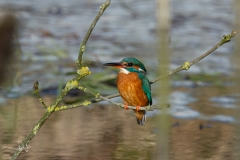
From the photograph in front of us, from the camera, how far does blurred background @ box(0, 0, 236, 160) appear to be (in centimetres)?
539

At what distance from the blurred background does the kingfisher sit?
89 cm

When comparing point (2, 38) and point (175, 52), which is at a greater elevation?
point (175, 52)

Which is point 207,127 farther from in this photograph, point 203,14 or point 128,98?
point 203,14

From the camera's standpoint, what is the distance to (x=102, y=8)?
3383mm

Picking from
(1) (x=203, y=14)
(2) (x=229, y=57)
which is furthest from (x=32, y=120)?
(1) (x=203, y=14)

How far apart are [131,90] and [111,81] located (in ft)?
12.3

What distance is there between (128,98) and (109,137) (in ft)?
6.28

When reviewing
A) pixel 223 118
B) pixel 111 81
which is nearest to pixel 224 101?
pixel 223 118

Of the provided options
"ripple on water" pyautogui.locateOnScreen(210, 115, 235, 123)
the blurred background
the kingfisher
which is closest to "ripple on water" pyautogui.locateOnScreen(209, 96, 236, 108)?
the blurred background

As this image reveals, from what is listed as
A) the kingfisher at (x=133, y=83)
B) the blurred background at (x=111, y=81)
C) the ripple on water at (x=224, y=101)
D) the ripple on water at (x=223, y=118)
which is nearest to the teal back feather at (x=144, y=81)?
the kingfisher at (x=133, y=83)

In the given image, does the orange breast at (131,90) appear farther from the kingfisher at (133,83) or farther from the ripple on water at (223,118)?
the ripple on water at (223,118)

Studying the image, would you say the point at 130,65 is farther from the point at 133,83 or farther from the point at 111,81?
the point at 111,81

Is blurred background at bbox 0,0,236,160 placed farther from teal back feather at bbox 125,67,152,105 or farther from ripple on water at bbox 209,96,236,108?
teal back feather at bbox 125,67,152,105

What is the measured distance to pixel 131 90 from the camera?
3.77 m
